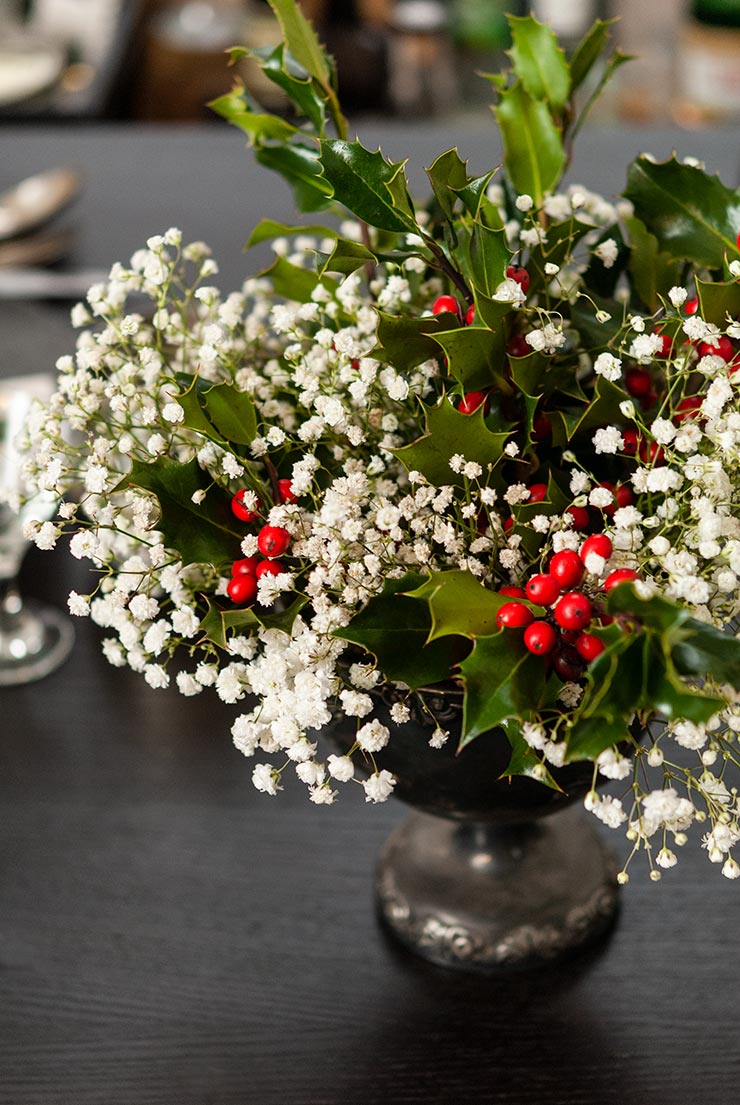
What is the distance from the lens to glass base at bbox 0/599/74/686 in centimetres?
78

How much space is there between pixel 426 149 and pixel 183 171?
0.27 metres

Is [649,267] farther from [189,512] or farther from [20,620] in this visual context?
[20,620]

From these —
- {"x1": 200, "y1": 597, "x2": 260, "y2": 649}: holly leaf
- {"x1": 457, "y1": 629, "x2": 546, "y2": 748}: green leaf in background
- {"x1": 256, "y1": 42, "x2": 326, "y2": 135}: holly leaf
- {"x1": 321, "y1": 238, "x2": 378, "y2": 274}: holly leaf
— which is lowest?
{"x1": 200, "y1": 597, "x2": 260, "y2": 649}: holly leaf

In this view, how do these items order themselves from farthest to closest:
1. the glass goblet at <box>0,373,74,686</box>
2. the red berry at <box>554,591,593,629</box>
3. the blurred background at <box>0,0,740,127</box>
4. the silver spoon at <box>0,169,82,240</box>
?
1. the blurred background at <box>0,0,740,127</box>
2. the silver spoon at <box>0,169,82,240</box>
3. the glass goblet at <box>0,373,74,686</box>
4. the red berry at <box>554,591,593,629</box>

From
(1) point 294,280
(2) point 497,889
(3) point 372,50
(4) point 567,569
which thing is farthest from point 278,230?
(3) point 372,50

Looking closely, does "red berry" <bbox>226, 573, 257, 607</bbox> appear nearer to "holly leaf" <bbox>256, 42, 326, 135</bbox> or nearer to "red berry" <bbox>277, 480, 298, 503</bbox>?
"red berry" <bbox>277, 480, 298, 503</bbox>

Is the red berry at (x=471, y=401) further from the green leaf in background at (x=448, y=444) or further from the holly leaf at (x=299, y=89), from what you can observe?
the holly leaf at (x=299, y=89)

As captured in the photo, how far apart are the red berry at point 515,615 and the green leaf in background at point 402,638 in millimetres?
35

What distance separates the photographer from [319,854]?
663 millimetres

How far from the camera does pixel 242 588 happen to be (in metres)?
0.47

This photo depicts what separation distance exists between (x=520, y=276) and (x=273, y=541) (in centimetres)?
14

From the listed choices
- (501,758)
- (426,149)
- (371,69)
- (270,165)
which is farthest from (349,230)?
(371,69)

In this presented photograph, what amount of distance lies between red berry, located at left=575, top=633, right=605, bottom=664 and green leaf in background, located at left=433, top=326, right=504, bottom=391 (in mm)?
102

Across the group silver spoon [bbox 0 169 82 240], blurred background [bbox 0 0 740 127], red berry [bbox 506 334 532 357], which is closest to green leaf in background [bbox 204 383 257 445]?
red berry [bbox 506 334 532 357]
